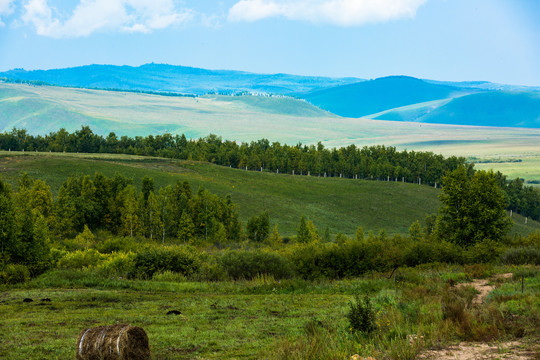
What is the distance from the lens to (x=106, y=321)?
18.8m

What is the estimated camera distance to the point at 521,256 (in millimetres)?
34562

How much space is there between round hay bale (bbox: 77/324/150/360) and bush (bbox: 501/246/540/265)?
27.6 m

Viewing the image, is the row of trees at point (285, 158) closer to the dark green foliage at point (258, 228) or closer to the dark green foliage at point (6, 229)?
the dark green foliage at point (258, 228)

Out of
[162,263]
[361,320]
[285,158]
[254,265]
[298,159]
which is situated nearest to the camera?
[361,320]

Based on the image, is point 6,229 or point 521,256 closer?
point 6,229

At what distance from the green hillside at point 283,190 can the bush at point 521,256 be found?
209 feet

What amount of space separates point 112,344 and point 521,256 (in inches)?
1164

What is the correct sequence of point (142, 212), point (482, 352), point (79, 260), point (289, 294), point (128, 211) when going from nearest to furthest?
point (482, 352)
point (289, 294)
point (79, 260)
point (128, 211)
point (142, 212)

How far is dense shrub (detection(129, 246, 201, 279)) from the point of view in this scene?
114 ft

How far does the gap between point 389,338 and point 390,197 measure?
12946 centimetres

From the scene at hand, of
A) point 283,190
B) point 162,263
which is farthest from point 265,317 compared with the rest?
point 283,190

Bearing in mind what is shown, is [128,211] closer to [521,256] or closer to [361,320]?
[521,256]

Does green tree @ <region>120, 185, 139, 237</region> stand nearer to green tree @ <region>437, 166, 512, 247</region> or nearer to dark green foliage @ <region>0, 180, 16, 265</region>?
dark green foliage @ <region>0, 180, 16, 265</region>

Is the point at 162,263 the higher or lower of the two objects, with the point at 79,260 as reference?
higher
